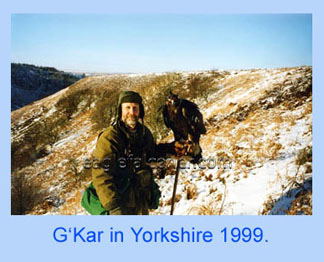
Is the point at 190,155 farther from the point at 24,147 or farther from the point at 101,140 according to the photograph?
the point at 24,147

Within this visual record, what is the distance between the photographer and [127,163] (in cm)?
477

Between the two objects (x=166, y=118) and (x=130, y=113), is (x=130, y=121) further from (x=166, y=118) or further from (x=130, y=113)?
(x=166, y=118)

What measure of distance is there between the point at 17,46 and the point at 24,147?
1.51 metres

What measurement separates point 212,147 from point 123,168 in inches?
54.8

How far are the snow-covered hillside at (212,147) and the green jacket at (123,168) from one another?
11.5 inches

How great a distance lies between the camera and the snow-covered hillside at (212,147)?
4957 millimetres

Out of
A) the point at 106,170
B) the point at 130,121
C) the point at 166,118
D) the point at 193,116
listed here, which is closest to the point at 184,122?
the point at 193,116

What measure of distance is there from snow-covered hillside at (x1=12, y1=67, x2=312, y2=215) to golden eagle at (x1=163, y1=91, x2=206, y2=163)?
0.44ft

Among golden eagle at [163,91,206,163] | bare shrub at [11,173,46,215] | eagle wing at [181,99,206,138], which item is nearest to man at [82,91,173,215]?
golden eagle at [163,91,206,163]

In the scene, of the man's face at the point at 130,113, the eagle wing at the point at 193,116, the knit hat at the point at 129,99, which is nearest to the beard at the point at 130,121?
the man's face at the point at 130,113

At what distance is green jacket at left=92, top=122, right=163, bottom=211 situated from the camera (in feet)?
15.1

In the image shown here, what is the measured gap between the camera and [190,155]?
5.09m

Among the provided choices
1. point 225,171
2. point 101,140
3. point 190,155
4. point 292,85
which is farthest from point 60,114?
point 292,85

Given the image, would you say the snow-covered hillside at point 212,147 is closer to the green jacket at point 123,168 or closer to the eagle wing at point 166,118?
the eagle wing at point 166,118
